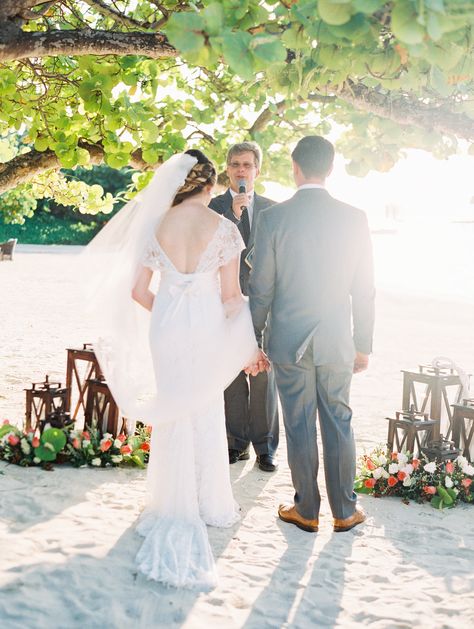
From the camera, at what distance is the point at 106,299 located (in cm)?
472

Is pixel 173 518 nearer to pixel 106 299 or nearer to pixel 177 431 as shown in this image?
pixel 177 431

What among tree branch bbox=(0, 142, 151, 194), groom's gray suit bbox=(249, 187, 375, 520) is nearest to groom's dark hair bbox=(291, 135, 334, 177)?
groom's gray suit bbox=(249, 187, 375, 520)

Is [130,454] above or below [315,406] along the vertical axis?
below

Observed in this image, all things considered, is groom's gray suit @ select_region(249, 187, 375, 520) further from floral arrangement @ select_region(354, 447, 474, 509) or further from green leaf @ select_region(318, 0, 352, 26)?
green leaf @ select_region(318, 0, 352, 26)

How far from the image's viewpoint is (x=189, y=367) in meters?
4.43

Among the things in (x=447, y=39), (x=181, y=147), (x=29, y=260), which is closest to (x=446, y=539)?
(x=447, y=39)

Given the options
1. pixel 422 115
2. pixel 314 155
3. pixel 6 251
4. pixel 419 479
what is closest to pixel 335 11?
pixel 422 115

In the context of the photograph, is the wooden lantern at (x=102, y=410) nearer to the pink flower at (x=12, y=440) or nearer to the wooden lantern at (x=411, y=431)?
the pink flower at (x=12, y=440)

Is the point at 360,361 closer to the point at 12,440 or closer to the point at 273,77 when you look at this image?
the point at 273,77

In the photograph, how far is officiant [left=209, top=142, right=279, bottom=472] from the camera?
5.73 m

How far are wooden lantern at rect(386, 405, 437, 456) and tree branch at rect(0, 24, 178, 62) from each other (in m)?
3.06

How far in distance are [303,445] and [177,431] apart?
754 millimetres

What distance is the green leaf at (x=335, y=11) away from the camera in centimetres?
215

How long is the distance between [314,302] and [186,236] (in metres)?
0.84
